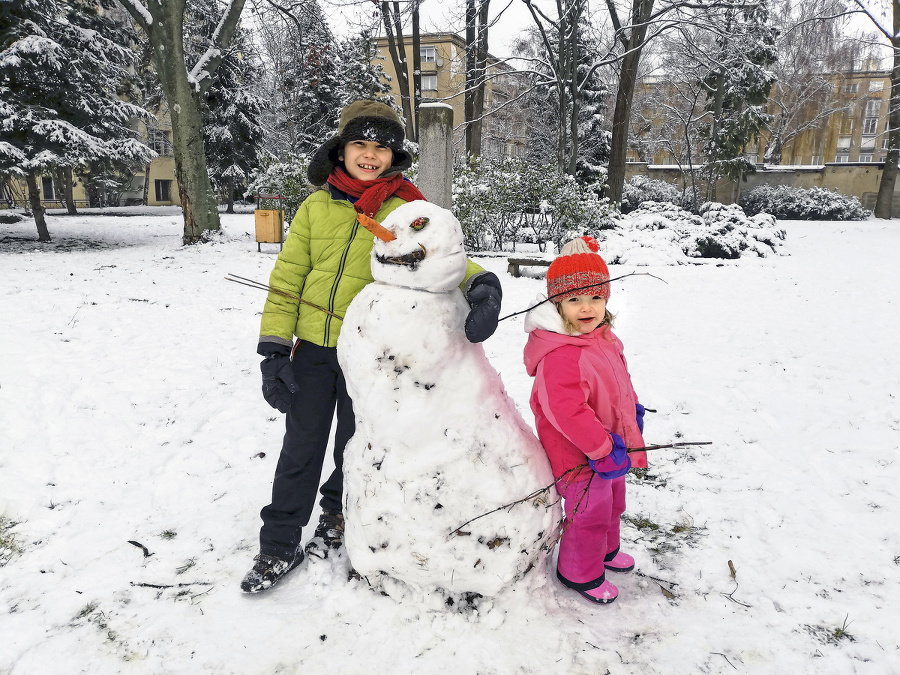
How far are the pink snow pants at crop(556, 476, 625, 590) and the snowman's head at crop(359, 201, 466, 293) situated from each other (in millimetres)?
1004

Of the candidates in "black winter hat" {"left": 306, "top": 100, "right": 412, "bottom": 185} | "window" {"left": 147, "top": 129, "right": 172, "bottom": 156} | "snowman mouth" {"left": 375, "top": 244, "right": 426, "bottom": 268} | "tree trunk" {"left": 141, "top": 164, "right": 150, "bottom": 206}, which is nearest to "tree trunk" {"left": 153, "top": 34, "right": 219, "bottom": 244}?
"black winter hat" {"left": 306, "top": 100, "right": 412, "bottom": 185}

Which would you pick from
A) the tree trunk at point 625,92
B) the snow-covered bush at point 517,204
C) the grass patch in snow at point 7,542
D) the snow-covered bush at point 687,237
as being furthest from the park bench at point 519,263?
the grass patch in snow at point 7,542

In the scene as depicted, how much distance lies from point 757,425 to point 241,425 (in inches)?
149

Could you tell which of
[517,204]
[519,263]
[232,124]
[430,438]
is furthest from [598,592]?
[232,124]

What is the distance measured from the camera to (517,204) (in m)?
10.8

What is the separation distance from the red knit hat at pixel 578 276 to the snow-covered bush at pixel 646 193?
924 inches

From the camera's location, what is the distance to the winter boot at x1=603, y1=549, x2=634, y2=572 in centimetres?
250

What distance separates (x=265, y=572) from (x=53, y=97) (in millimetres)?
12802

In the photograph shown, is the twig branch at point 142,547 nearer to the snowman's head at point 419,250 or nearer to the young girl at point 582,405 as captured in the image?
the snowman's head at point 419,250

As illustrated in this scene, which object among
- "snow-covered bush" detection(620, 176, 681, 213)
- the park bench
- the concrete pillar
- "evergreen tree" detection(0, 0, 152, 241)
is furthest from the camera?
"snow-covered bush" detection(620, 176, 681, 213)

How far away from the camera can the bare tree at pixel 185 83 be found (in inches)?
421

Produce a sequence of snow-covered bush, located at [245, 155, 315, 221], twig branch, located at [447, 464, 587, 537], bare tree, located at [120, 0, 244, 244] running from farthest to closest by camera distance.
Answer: snow-covered bush, located at [245, 155, 315, 221] → bare tree, located at [120, 0, 244, 244] → twig branch, located at [447, 464, 587, 537]

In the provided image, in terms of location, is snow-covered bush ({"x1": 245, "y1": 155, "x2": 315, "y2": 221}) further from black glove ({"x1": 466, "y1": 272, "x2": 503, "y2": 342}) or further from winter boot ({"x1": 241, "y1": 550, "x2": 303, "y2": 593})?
black glove ({"x1": 466, "y1": 272, "x2": 503, "y2": 342})

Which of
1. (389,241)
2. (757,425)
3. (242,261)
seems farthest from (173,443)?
(242,261)
